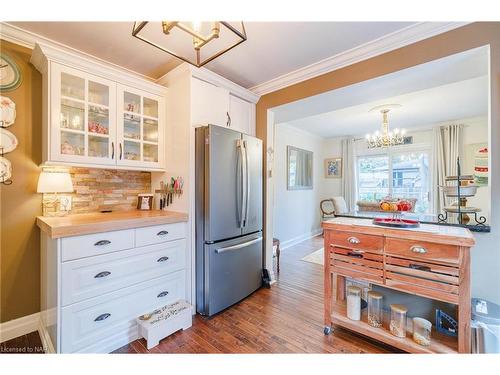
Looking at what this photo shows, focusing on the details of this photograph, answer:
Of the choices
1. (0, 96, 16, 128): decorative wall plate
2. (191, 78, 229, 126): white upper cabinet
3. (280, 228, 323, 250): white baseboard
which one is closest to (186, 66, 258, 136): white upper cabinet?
(191, 78, 229, 126): white upper cabinet

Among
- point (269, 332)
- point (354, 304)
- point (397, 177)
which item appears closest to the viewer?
point (354, 304)

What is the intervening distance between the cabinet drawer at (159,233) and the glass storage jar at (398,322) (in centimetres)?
182

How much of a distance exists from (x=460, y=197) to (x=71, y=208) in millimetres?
3320

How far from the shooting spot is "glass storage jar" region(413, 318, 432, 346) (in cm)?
145

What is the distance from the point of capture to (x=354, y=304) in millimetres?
1753

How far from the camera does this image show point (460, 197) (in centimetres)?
169

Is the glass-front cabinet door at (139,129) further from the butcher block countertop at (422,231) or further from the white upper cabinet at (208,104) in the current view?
the butcher block countertop at (422,231)

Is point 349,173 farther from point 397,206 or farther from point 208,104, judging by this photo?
point 208,104

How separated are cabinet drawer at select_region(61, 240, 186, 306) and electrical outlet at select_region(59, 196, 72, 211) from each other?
2.51 feet

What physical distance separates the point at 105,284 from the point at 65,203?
0.91 m

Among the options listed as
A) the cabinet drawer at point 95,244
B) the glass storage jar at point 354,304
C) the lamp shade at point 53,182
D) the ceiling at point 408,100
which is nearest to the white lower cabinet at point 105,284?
the cabinet drawer at point 95,244

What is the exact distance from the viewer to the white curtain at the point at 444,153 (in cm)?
446

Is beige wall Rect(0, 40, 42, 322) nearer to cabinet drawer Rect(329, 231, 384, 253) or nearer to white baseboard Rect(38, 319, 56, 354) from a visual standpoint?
white baseboard Rect(38, 319, 56, 354)

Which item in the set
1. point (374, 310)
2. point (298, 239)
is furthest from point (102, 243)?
point (298, 239)
